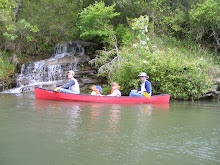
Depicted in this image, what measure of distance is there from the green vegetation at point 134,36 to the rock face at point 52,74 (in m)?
1.05

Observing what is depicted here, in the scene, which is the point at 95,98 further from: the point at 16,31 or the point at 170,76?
the point at 16,31

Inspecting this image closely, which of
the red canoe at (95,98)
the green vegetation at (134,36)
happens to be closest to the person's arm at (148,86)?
the red canoe at (95,98)

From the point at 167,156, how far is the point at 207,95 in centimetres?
1040

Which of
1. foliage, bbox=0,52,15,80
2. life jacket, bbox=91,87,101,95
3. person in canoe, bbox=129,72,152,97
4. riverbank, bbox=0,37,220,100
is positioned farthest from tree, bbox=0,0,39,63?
person in canoe, bbox=129,72,152,97

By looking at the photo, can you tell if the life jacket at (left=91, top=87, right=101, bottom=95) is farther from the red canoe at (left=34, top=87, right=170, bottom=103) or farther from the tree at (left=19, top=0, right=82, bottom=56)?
the tree at (left=19, top=0, right=82, bottom=56)

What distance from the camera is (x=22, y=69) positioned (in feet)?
62.3

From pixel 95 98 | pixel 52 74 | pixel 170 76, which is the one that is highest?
pixel 52 74

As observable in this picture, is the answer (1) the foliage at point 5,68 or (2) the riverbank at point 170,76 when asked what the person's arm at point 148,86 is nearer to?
(2) the riverbank at point 170,76

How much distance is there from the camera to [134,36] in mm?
17297

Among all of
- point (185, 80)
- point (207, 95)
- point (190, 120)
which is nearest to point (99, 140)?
point (190, 120)

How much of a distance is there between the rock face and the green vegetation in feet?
3.45

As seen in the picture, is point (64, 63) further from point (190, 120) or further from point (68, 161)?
point (68, 161)

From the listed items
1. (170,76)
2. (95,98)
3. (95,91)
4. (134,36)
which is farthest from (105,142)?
(134,36)

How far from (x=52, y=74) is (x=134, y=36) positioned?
21.3 ft
